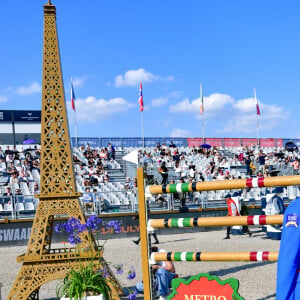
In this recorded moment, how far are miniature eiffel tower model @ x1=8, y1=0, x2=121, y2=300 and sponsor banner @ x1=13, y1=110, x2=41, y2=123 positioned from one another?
38.8 m

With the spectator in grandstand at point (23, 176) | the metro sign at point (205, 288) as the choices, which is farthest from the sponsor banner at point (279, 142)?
the metro sign at point (205, 288)

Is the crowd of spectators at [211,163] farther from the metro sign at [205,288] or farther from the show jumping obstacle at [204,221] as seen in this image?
the metro sign at [205,288]

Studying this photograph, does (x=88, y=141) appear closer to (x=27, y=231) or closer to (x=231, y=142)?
(x=231, y=142)

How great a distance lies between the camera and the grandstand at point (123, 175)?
20234mm

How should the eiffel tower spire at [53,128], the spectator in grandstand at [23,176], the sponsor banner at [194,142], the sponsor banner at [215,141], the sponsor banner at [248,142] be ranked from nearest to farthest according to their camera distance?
the eiffel tower spire at [53,128], the spectator in grandstand at [23,176], the sponsor banner at [194,142], the sponsor banner at [215,141], the sponsor banner at [248,142]

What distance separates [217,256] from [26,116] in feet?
144

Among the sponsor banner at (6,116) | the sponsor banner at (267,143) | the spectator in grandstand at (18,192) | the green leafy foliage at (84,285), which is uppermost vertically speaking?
the sponsor banner at (6,116)

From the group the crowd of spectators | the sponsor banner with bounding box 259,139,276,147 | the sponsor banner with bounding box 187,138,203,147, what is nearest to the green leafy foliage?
the crowd of spectators

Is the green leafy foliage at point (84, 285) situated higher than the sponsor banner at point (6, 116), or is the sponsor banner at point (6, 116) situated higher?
the sponsor banner at point (6, 116)

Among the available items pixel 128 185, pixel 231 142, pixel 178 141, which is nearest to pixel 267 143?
pixel 231 142

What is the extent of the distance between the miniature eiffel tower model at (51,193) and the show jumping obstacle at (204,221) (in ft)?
8.04

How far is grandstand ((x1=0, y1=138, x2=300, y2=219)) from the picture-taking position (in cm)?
2023

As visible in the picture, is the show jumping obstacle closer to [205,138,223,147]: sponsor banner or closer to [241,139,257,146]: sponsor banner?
[205,138,223,147]: sponsor banner

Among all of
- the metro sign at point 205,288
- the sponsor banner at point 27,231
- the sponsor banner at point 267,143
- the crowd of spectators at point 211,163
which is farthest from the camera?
the sponsor banner at point 267,143
